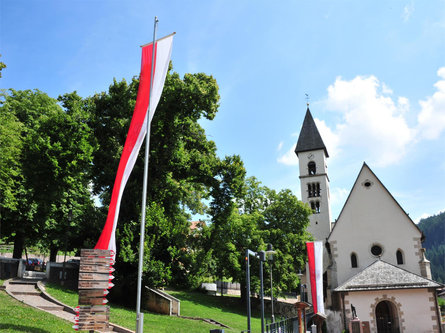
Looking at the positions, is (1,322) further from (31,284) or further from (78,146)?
(78,146)

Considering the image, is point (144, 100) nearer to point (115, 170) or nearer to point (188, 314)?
point (115, 170)

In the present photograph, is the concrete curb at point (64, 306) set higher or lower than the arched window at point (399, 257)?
lower

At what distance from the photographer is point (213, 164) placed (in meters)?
Answer: 30.1

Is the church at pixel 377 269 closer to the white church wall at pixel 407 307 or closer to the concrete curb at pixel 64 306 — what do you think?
the white church wall at pixel 407 307

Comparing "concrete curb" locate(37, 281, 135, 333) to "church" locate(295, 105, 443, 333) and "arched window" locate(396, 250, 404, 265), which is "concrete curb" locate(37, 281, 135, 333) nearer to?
"church" locate(295, 105, 443, 333)

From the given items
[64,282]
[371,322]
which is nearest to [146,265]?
[64,282]

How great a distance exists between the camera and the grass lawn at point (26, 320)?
12.5 metres

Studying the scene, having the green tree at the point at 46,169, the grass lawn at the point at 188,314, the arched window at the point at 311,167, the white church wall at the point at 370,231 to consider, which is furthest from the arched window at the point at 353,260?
the arched window at the point at 311,167

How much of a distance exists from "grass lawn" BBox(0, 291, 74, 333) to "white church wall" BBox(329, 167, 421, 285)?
85.3 feet

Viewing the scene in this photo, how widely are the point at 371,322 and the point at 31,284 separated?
24669mm

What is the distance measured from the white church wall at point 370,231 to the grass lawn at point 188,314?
10.4 meters

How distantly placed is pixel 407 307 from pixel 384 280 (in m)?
2.42

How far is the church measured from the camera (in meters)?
28.8

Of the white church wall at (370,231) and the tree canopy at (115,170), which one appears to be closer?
the tree canopy at (115,170)
